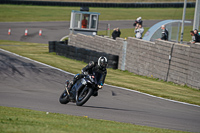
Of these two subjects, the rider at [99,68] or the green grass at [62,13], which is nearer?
the rider at [99,68]

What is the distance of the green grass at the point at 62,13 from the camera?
47.2 metres

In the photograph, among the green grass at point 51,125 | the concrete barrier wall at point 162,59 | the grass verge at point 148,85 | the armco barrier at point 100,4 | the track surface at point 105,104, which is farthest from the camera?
the armco barrier at point 100,4

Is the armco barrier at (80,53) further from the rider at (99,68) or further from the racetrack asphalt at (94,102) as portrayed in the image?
the rider at (99,68)

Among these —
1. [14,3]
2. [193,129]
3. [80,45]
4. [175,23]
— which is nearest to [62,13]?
[14,3]

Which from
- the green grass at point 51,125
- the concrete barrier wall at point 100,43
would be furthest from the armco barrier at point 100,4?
the green grass at point 51,125

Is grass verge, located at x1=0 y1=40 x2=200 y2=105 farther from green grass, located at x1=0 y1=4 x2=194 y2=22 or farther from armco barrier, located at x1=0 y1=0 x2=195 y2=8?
armco barrier, located at x1=0 y1=0 x2=195 y2=8

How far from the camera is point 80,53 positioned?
21.9 metres

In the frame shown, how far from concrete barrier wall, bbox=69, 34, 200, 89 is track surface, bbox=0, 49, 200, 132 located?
3365mm

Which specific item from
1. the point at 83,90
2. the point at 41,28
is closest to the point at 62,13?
the point at 41,28

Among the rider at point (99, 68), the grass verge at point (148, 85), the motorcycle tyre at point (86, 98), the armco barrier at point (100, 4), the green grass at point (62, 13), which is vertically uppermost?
the armco barrier at point (100, 4)

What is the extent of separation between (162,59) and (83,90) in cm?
789

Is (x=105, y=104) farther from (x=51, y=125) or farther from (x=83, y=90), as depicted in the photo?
(x=51, y=125)

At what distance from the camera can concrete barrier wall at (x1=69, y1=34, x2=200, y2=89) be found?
48.3 feet

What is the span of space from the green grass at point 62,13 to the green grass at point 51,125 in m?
38.4
